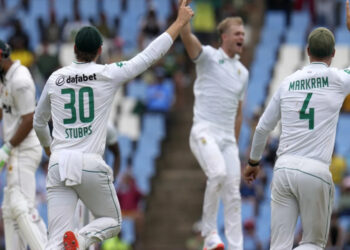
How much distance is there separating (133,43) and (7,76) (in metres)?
14.4

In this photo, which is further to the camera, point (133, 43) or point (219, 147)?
point (133, 43)

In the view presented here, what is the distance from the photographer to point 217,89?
13.0 meters

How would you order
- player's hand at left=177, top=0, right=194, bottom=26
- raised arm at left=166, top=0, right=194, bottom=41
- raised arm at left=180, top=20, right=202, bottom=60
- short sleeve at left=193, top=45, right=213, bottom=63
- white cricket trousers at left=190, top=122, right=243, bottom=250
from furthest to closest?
short sleeve at left=193, top=45, right=213, bottom=63 < white cricket trousers at left=190, top=122, right=243, bottom=250 < raised arm at left=180, top=20, right=202, bottom=60 < player's hand at left=177, top=0, right=194, bottom=26 < raised arm at left=166, top=0, right=194, bottom=41

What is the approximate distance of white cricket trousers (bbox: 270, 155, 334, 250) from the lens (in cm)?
1029

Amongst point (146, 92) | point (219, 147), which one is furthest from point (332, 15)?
point (219, 147)

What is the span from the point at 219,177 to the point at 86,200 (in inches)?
96.1

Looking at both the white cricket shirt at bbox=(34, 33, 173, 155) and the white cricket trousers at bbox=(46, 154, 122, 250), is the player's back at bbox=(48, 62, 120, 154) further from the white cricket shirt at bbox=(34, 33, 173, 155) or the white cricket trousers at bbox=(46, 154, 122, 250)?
the white cricket trousers at bbox=(46, 154, 122, 250)

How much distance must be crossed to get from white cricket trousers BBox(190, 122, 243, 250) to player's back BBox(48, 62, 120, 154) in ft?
7.98

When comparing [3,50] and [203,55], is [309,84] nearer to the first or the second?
[203,55]

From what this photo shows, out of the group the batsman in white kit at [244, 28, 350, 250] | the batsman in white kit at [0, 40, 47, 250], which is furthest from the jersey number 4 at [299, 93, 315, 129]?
the batsman in white kit at [0, 40, 47, 250]

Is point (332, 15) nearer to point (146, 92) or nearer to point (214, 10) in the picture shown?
point (214, 10)

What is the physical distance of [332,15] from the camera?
26906 mm

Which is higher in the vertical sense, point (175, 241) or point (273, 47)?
point (273, 47)

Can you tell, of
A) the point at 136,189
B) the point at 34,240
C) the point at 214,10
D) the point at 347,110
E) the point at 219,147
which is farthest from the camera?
the point at 214,10
